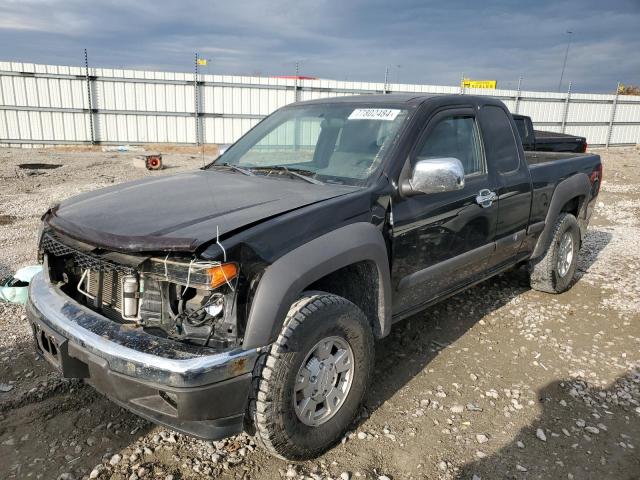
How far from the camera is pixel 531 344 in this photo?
12.8 ft

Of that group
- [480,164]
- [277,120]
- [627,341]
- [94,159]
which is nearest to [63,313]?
[277,120]

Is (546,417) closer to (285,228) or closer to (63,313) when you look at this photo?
(285,228)

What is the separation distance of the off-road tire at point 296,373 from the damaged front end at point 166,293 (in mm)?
239

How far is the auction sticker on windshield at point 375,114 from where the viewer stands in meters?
3.21

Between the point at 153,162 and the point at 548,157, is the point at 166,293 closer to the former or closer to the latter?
the point at 548,157

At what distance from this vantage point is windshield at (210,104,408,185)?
3.06m

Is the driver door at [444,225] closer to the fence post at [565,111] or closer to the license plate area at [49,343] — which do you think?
the license plate area at [49,343]

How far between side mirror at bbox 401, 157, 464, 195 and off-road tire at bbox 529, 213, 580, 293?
2.36 m

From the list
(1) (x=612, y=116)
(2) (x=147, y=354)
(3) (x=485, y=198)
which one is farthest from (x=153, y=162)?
(1) (x=612, y=116)

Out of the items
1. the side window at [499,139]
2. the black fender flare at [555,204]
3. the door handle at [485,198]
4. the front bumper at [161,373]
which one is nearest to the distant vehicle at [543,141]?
the black fender flare at [555,204]

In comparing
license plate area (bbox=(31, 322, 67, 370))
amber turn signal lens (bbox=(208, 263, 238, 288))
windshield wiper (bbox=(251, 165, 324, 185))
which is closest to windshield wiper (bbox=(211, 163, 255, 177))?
windshield wiper (bbox=(251, 165, 324, 185))

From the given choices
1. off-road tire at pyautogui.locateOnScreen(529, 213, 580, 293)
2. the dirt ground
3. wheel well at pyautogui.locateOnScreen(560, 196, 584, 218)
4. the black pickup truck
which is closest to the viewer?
the black pickup truck

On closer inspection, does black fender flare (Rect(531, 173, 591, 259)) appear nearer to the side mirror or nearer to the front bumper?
the side mirror

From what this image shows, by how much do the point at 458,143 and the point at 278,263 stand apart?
196cm
